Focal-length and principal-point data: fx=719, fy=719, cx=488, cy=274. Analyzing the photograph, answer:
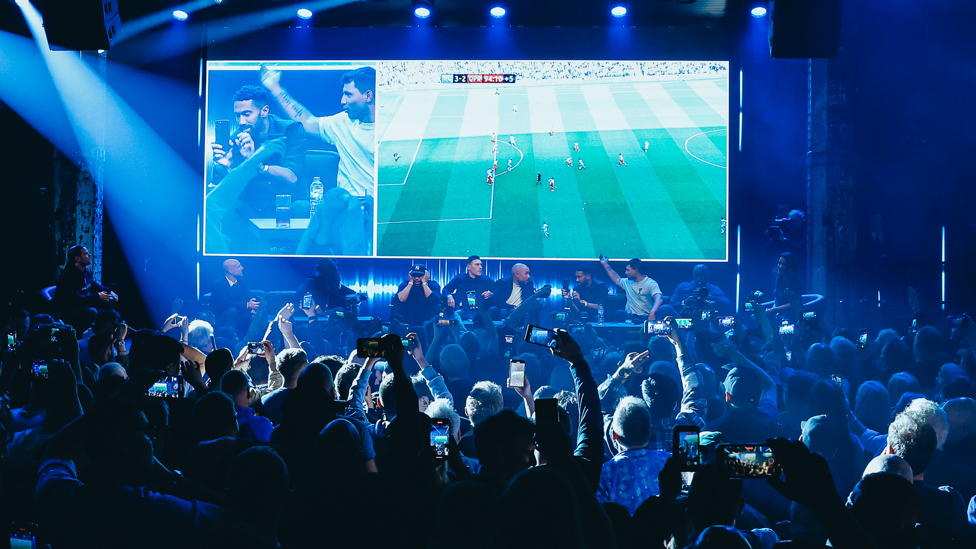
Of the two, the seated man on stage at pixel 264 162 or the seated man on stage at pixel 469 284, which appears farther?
the seated man on stage at pixel 264 162

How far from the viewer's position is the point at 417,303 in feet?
30.9

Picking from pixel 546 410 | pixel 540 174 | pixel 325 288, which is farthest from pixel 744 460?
pixel 540 174

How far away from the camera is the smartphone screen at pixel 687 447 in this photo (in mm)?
1937

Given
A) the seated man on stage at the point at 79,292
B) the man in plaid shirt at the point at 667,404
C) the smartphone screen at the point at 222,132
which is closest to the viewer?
the man in plaid shirt at the point at 667,404

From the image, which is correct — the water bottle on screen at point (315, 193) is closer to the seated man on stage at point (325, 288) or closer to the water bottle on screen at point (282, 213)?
the water bottle on screen at point (282, 213)

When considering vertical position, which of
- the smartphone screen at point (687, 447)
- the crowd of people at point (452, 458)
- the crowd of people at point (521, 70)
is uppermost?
the crowd of people at point (521, 70)

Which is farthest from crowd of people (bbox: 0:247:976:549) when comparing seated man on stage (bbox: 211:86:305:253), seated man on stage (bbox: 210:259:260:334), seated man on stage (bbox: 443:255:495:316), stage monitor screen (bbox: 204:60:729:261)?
seated man on stage (bbox: 211:86:305:253)

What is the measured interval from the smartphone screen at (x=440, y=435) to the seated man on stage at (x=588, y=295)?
7.22 metres

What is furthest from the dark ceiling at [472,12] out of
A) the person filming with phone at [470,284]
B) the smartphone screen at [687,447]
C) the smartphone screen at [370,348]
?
the smartphone screen at [687,447]

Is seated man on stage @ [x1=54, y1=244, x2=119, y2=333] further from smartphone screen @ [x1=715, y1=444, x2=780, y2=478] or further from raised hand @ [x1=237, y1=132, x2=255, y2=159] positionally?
smartphone screen @ [x1=715, y1=444, x2=780, y2=478]

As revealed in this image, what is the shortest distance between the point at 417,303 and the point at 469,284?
73 cm

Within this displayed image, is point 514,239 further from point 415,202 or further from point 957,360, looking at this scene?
point 957,360

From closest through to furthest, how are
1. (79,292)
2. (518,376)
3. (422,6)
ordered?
(518,376) < (79,292) < (422,6)

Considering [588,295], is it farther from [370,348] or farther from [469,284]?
[370,348]
